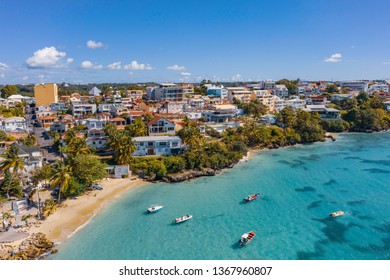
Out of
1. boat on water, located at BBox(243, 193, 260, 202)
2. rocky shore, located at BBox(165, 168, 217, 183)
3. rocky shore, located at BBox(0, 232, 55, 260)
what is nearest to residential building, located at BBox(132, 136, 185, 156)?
rocky shore, located at BBox(165, 168, 217, 183)

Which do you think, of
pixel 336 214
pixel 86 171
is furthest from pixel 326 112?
pixel 86 171

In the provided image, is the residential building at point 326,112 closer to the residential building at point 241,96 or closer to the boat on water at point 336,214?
the residential building at point 241,96

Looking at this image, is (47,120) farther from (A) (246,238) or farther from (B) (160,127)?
(A) (246,238)

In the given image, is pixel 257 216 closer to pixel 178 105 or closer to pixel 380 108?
pixel 178 105

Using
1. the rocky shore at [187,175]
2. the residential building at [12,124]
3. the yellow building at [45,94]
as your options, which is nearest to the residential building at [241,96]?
the rocky shore at [187,175]

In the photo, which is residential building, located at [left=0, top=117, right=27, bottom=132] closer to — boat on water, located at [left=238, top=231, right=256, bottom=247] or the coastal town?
the coastal town

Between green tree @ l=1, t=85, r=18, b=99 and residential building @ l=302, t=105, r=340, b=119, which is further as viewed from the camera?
green tree @ l=1, t=85, r=18, b=99
